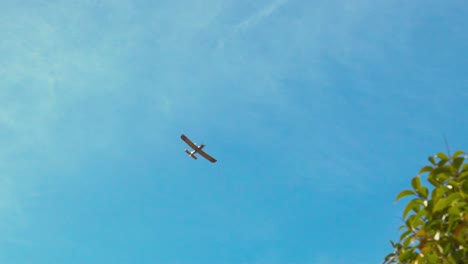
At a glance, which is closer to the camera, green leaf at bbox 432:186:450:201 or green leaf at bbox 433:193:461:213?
green leaf at bbox 433:193:461:213

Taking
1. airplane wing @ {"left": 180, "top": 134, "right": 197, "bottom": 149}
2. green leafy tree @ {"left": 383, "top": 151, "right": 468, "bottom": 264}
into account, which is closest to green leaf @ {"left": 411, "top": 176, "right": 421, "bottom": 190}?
green leafy tree @ {"left": 383, "top": 151, "right": 468, "bottom": 264}

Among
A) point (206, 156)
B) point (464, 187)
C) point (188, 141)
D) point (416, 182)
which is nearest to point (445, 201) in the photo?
point (464, 187)

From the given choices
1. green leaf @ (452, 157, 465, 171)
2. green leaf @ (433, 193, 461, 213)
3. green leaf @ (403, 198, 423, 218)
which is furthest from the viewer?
green leaf @ (403, 198, 423, 218)

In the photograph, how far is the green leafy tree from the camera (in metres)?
5.57

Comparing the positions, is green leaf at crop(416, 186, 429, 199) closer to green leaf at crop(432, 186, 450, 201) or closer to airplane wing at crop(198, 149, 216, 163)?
green leaf at crop(432, 186, 450, 201)

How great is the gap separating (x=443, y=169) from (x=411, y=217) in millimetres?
705

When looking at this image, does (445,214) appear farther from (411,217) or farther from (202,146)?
(202,146)

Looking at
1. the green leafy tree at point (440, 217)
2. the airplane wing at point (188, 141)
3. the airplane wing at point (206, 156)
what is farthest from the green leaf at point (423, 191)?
the airplane wing at point (206, 156)

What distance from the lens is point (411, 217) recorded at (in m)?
6.09

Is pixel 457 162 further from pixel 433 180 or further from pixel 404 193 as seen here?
pixel 404 193

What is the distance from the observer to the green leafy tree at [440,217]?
18.3 feet

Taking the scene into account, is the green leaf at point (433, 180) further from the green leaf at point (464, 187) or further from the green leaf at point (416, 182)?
the green leaf at point (464, 187)

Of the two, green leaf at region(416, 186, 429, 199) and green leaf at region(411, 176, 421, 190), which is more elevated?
green leaf at region(411, 176, 421, 190)

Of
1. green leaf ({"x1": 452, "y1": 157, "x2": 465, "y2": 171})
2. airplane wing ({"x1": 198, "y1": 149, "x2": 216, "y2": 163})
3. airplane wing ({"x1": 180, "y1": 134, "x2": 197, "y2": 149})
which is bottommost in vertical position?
green leaf ({"x1": 452, "y1": 157, "x2": 465, "y2": 171})
